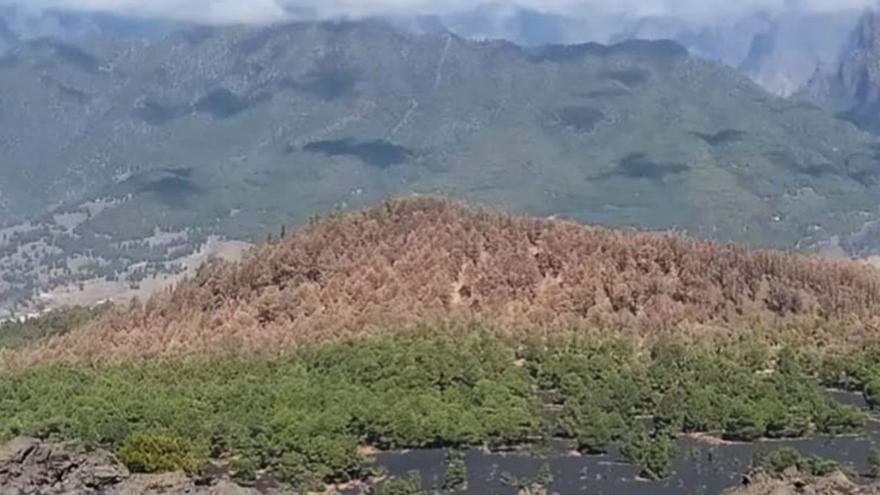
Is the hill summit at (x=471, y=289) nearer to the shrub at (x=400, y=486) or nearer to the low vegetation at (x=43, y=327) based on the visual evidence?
the low vegetation at (x=43, y=327)

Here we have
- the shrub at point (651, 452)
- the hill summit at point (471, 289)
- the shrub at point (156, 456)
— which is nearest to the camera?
the shrub at point (156, 456)

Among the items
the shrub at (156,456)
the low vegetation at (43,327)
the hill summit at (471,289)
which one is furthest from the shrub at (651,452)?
the low vegetation at (43,327)

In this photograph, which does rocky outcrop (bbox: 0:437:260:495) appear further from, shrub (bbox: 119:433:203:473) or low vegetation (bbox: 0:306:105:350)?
low vegetation (bbox: 0:306:105:350)

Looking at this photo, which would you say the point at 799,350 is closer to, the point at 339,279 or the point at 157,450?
the point at 339,279

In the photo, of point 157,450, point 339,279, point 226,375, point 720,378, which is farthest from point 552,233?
point 157,450

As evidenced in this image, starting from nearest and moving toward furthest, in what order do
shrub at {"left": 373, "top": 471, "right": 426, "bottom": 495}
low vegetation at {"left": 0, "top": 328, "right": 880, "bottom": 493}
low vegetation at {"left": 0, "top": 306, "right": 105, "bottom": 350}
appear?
shrub at {"left": 373, "top": 471, "right": 426, "bottom": 495} → low vegetation at {"left": 0, "top": 328, "right": 880, "bottom": 493} → low vegetation at {"left": 0, "top": 306, "right": 105, "bottom": 350}

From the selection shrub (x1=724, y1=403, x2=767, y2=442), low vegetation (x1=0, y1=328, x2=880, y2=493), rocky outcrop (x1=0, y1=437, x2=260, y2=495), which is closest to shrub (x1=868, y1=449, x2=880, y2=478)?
shrub (x1=724, y1=403, x2=767, y2=442)
